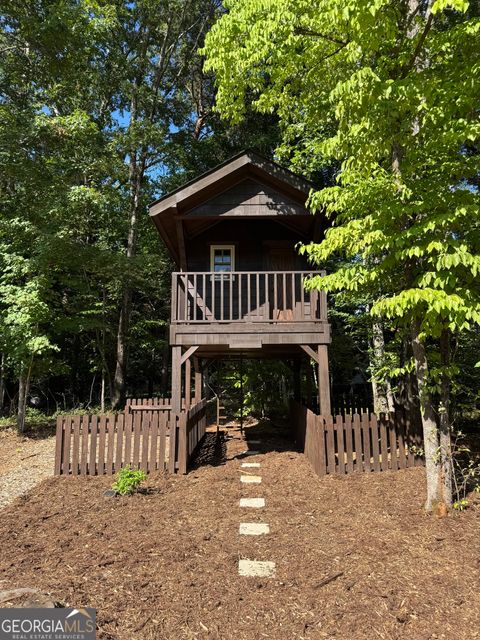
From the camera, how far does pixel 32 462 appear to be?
9570mm

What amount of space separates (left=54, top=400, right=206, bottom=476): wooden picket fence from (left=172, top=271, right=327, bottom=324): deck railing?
235 centimetres

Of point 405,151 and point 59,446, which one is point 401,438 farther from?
point 59,446

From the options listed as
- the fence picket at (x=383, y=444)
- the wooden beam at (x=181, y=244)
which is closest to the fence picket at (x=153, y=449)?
the fence picket at (x=383, y=444)

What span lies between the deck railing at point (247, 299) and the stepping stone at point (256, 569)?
4.97 meters

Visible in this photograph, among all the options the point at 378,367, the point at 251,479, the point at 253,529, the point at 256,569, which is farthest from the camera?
the point at 378,367

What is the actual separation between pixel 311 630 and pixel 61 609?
1.87 meters

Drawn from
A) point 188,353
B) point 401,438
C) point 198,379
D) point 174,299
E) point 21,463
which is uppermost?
point 174,299

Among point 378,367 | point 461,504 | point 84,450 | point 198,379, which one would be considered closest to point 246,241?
point 198,379

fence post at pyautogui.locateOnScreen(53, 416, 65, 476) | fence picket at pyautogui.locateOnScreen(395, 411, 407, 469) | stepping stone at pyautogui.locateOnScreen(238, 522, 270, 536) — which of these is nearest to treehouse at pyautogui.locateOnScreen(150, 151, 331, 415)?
fence picket at pyautogui.locateOnScreen(395, 411, 407, 469)

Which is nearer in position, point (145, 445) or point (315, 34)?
point (315, 34)

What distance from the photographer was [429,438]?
5.54 meters

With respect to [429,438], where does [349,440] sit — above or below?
below

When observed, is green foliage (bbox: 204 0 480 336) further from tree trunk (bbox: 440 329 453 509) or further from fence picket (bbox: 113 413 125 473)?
fence picket (bbox: 113 413 125 473)

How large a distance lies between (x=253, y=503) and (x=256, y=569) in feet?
6.92
